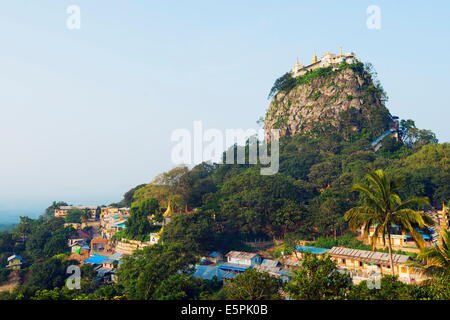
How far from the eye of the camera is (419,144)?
54.4 m

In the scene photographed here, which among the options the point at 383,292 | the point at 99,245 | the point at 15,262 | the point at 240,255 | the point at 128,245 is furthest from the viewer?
the point at 99,245

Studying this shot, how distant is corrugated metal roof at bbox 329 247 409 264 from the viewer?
2372cm

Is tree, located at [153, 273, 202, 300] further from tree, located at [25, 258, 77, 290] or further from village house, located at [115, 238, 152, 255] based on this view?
village house, located at [115, 238, 152, 255]

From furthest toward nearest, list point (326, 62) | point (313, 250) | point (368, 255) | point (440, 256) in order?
point (326, 62) → point (313, 250) → point (368, 255) → point (440, 256)

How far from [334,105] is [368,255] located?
43466 mm

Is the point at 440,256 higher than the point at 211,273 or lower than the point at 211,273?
higher

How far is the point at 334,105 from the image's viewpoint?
63344mm

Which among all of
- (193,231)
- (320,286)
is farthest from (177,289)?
(193,231)

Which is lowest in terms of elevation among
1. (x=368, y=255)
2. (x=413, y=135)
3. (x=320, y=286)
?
(x=368, y=255)

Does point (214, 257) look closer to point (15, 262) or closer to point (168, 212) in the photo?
point (168, 212)

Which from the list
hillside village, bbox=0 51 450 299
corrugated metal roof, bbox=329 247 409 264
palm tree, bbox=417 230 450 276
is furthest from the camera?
corrugated metal roof, bbox=329 247 409 264

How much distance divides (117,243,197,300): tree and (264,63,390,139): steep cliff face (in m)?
45.1

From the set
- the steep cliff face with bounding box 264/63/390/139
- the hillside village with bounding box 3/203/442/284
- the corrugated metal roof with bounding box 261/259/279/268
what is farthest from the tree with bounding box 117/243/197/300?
the steep cliff face with bounding box 264/63/390/139

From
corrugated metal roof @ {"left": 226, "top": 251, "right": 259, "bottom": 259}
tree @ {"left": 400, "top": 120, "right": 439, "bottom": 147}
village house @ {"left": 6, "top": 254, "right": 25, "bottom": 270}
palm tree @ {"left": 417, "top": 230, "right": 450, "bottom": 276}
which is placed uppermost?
tree @ {"left": 400, "top": 120, "right": 439, "bottom": 147}
